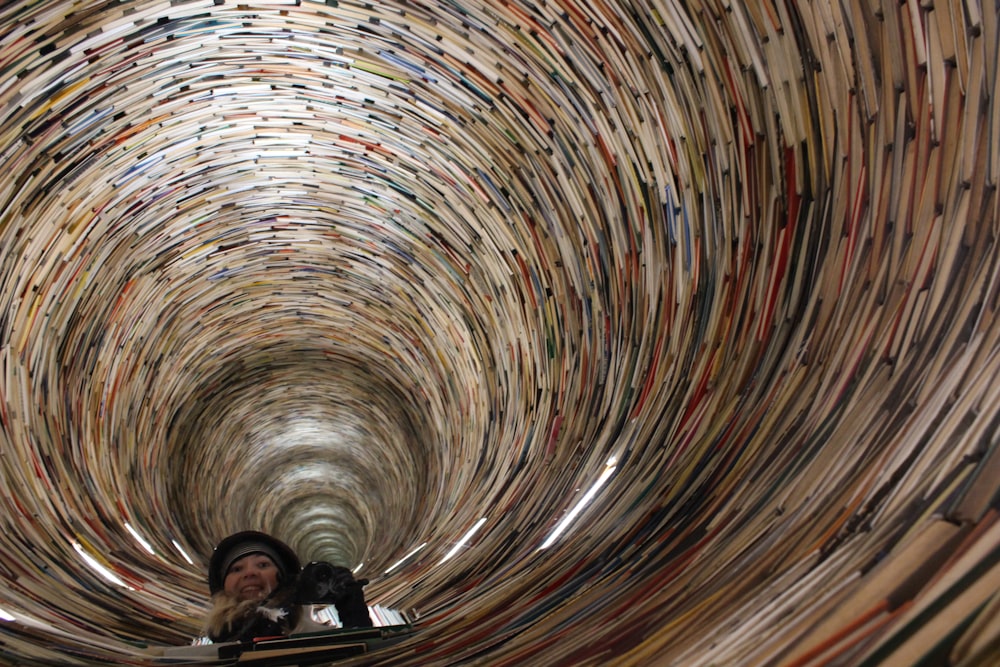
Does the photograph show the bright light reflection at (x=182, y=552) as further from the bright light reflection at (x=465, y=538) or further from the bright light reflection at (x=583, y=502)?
the bright light reflection at (x=583, y=502)

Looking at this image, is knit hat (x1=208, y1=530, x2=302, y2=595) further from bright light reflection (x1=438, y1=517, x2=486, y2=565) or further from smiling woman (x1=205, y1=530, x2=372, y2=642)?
bright light reflection (x1=438, y1=517, x2=486, y2=565)

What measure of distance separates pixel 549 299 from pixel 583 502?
0.53 metres

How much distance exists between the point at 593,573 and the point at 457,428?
1.42 m

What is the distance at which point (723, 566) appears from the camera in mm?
680

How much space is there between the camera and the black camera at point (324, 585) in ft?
4.40

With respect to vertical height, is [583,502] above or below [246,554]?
below

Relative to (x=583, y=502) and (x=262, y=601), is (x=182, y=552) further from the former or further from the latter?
(x=583, y=502)

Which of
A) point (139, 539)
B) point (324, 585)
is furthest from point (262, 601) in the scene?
point (139, 539)

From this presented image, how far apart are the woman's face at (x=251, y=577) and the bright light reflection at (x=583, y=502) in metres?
0.67

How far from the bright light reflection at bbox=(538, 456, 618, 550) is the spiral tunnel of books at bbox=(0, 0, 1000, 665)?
0.04 ft

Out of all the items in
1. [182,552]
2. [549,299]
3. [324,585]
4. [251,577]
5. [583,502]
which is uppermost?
[182,552]

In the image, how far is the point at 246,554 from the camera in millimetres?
1658

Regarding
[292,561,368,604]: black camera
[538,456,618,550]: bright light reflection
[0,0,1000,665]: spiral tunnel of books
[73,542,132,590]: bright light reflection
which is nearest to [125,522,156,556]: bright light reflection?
[0,0,1000,665]: spiral tunnel of books

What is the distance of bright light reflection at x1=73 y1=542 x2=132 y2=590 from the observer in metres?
1.43
